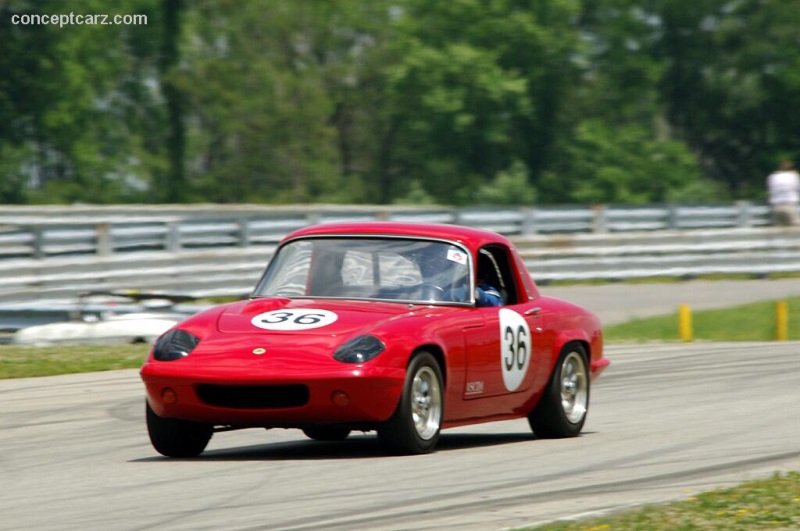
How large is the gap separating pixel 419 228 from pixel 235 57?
38.8 m

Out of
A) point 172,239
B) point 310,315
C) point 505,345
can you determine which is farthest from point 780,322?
point 310,315

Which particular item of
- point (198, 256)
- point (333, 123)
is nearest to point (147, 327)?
point (198, 256)

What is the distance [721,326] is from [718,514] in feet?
52.9

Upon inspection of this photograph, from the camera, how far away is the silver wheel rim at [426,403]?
789 cm

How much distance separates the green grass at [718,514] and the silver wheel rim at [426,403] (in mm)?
1869

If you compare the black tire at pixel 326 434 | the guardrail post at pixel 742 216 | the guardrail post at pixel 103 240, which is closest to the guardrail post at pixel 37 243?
the guardrail post at pixel 103 240

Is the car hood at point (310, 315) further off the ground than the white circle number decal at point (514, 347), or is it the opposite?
the car hood at point (310, 315)

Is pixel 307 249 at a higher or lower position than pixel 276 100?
lower

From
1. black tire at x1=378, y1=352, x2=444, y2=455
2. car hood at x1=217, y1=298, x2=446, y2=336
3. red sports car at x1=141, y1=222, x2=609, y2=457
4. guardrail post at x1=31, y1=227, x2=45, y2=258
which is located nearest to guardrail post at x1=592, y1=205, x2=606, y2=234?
guardrail post at x1=31, y1=227, x2=45, y2=258

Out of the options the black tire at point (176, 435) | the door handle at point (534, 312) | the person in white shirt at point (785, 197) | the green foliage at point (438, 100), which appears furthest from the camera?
the green foliage at point (438, 100)

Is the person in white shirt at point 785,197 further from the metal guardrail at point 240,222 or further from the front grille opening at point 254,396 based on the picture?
the front grille opening at point 254,396

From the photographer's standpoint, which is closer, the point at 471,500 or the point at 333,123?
the point at 471,500

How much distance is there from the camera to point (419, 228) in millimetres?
8930

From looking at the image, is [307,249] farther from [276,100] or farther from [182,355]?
[276,100]
